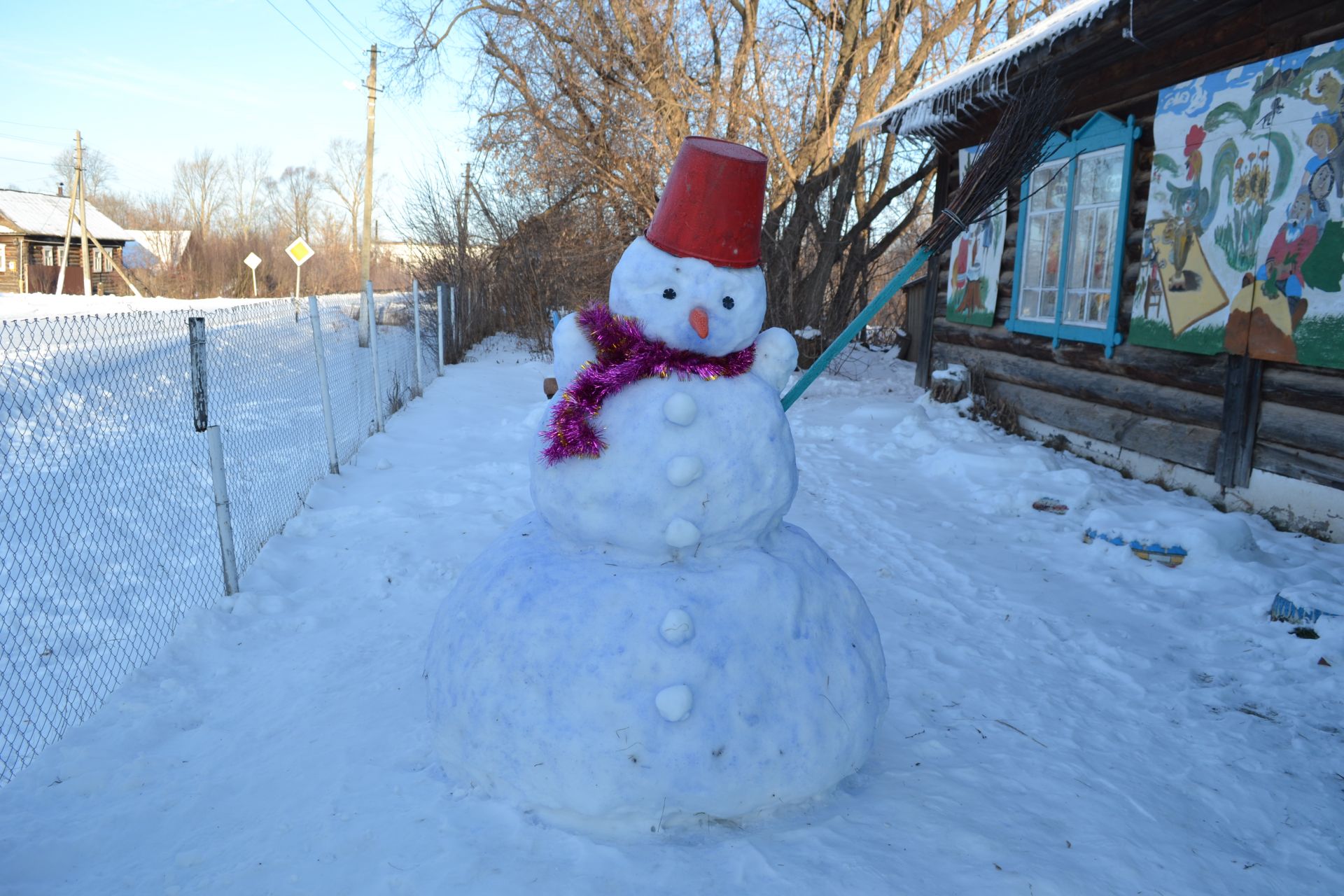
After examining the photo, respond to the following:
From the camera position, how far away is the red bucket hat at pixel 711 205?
8.63 feet

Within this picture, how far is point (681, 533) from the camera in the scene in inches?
100

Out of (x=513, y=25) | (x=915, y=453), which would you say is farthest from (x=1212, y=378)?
(x=513, y=25)

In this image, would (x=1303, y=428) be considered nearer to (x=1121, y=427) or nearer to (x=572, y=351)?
(x=1121, y=427)

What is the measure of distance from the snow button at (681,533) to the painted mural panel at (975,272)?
7.46m

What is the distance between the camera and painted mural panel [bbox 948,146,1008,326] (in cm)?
930

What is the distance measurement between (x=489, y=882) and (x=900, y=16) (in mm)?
14140

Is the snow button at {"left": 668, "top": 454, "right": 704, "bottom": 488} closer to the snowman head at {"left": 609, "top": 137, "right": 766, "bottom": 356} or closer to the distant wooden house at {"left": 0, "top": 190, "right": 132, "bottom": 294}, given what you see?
the snowman head at {"left": 609, "top": 137, "right": 766, "bottom": 356}

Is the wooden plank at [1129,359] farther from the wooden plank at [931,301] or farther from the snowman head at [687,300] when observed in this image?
the snowman head at [687,300]

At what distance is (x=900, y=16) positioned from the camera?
43.9 ft

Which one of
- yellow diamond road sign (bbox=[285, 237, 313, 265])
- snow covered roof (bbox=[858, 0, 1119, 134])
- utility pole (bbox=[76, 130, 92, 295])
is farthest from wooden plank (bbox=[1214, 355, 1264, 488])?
utility pole (bbox=[76, 130, 92, 295])

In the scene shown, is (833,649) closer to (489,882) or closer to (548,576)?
(548,576)

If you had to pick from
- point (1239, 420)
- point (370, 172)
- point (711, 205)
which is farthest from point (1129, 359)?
point (370, 172)

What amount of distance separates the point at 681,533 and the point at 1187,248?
5.69m

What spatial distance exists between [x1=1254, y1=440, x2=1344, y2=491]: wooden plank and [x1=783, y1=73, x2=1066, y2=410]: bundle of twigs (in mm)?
3378
